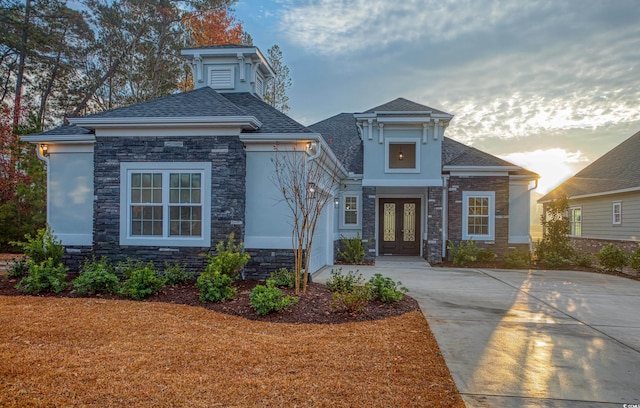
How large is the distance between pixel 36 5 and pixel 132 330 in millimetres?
20787

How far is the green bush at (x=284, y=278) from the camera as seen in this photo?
7.26 m

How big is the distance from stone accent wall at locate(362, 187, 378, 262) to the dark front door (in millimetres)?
1399

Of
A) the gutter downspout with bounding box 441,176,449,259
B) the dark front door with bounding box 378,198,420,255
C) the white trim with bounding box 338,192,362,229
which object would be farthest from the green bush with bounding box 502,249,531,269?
the white trim with bounding box 338,192,362,229

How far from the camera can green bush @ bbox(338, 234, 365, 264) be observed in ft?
42.6

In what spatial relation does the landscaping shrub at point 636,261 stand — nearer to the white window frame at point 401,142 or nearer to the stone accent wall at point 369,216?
the white window frame at point 401,142

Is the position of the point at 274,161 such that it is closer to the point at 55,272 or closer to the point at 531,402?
the point at 55,272

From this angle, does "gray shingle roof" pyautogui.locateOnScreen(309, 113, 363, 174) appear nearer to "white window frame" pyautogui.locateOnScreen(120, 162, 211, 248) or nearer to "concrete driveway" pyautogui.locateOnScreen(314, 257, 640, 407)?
"concrete driveway" pyautogui.locateOnScreen(314, 257, 640, 407)

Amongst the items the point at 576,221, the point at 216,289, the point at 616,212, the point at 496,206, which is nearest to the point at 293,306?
the point at 216,289

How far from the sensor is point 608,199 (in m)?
15.6

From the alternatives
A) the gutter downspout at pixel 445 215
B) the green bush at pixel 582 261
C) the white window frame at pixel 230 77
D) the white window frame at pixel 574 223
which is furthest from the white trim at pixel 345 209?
the white window frame at pixel 574 223

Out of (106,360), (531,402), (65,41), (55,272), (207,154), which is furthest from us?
(65,41)

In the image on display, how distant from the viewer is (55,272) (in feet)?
23.6

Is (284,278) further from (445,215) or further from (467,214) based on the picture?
(467,214)

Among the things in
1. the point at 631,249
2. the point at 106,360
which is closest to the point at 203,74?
the point at 106,360
